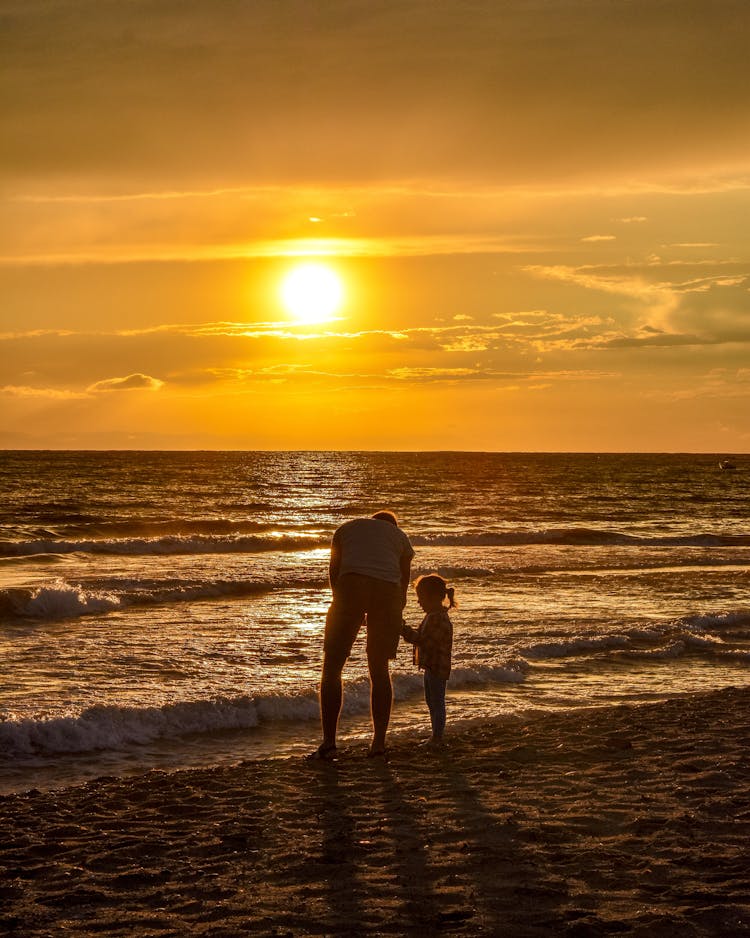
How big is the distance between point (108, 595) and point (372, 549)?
11406 millimetres

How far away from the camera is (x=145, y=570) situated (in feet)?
77.3

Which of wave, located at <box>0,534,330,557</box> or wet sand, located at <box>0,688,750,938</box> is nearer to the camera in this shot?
wet sand, located at <box>0,688,750,938</box>

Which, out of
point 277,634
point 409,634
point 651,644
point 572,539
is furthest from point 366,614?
point 572,539

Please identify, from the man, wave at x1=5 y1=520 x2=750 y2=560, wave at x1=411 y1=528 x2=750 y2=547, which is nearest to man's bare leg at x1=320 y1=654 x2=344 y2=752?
the man

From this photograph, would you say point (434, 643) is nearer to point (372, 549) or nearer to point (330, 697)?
point (330, 697)

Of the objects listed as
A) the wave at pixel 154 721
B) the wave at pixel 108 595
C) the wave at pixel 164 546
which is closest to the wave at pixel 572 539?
the wave at pixel 164 546

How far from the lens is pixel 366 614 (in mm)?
7969

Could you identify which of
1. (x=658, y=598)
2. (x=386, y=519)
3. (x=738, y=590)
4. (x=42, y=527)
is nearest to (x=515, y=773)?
(x=386, y=519)

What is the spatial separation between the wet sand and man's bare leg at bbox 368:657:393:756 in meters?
0.17

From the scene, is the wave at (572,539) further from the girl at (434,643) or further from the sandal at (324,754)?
the sandal at (324,754)

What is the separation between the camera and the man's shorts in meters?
7.80

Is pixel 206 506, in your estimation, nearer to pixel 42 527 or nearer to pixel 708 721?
pixel 42 527

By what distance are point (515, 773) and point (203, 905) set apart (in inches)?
124

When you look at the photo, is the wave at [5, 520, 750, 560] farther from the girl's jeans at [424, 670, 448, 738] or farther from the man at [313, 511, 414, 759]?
the man at [313, 511, 414, 759]
